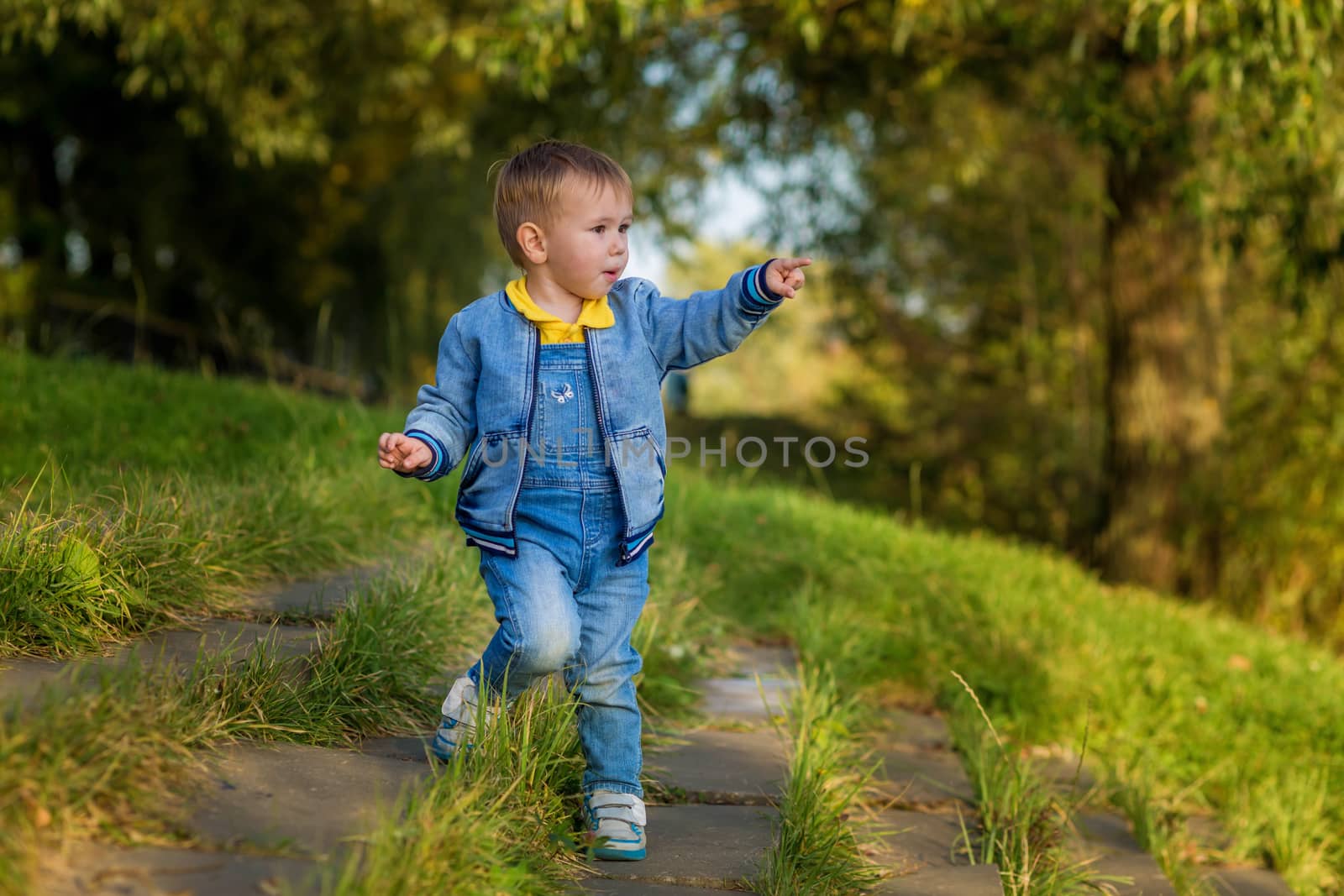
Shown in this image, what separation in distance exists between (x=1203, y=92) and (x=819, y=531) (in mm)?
3618

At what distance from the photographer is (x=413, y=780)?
8.05ft

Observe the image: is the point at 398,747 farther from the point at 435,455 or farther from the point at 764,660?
the point at 764,660

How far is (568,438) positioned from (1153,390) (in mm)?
6304

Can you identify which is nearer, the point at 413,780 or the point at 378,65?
the point at 413,780

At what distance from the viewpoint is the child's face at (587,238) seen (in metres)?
2.71

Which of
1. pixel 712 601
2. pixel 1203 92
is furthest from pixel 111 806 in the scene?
pixel 1203 92

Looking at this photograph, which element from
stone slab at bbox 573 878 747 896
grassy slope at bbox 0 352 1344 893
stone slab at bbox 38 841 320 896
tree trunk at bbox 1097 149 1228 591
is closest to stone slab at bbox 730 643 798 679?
grassy slope at bbox 0 352 1344 893

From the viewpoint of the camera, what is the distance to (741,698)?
417cm

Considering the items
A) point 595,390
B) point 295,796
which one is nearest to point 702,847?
point 295,796

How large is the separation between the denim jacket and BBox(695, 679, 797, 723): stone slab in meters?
1.27

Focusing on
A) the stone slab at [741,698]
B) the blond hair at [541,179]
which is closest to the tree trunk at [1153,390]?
the stone slab at [741,698]

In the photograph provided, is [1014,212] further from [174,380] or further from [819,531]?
[174,380]

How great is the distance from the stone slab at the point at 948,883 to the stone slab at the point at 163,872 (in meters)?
1.39

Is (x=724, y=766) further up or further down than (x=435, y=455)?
further down
